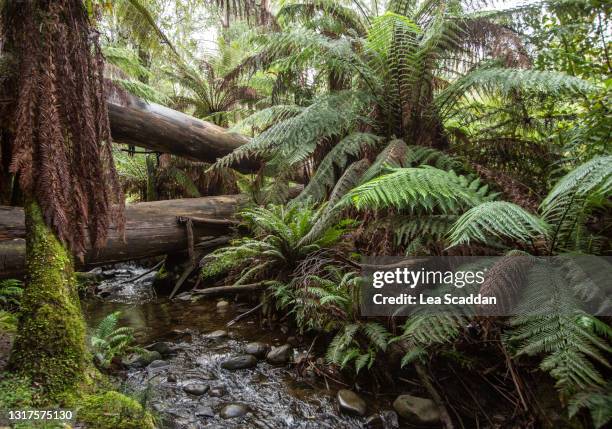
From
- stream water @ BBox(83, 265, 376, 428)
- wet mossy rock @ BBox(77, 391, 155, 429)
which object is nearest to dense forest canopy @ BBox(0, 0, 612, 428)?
stream water @ BBox(83, 265, 376, 428)

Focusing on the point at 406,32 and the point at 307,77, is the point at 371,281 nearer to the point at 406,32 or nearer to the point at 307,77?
the point at 406,32

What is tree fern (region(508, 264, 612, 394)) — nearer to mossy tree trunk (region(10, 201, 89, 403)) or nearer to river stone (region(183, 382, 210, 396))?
river stone (region(183, 382, 210, 396))

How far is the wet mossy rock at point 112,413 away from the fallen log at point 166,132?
3.05m

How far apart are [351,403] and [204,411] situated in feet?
2.61

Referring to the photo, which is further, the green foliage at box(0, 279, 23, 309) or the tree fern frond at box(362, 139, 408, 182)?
the green foliage at box(0, 279, 23, 309)

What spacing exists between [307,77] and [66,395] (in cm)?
490

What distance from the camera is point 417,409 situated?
174 centimetres

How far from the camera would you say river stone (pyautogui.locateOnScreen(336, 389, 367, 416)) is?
1.84 m

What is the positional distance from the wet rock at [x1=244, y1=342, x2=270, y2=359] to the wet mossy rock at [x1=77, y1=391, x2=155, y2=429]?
109 centimetres

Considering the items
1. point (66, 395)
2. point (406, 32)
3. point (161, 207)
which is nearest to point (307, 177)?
point (161, 207)

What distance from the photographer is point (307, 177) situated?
16.2ft

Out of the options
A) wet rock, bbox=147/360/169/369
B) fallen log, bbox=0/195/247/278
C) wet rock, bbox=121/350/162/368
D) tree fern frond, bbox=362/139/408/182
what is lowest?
wet rock, bbox=147/360/169/369

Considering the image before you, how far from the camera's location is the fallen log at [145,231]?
312 centimetres

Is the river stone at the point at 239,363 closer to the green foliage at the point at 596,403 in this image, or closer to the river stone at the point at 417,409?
the river stone at the point at 417,409
